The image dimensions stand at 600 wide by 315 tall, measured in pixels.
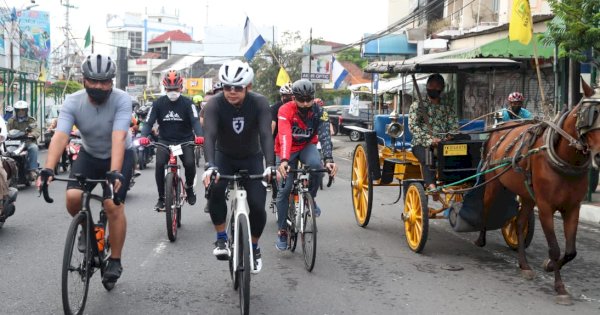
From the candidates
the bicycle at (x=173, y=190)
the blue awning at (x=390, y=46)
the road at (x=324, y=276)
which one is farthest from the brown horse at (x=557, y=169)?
the blue awning at (x=390, y=46)

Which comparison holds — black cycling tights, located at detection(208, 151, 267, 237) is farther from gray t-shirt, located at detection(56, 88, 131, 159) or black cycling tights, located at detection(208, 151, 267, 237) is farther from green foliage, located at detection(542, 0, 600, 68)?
green foliage, located at detection(542, 0, 600, 68)

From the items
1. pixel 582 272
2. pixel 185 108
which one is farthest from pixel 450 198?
pixel 185 108

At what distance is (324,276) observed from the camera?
278 inches

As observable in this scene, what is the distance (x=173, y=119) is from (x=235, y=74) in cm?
387

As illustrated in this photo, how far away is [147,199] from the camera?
42.4 ft

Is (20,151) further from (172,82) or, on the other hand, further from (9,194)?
(172,82)

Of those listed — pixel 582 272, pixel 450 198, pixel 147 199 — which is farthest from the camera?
pixel 147 199

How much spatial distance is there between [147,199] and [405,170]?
17.4ft

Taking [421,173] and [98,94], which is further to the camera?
[421,173]

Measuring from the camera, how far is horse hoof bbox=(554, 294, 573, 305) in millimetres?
6123

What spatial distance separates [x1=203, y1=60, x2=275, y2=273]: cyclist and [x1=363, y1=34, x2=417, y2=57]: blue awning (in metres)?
26.1

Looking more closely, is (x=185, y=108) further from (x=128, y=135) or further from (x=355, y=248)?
(x=128, y=135)

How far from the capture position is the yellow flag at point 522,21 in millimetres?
11320

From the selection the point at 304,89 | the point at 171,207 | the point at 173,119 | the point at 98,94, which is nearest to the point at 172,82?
the point at 173,119
